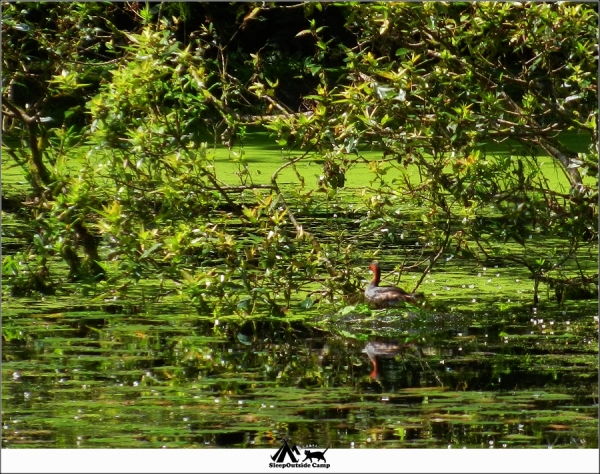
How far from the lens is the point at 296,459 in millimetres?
4168

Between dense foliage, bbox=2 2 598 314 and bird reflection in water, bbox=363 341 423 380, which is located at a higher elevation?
dense foliage, bbox=2 2 598 314

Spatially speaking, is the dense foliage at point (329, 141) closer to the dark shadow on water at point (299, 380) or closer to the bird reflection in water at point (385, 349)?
the dark shadow on water at point (299, 380)

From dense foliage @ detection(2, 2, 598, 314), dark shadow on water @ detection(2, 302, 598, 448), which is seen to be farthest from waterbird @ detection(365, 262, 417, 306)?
dense foliage @ detection(2, 2, 598, 314)

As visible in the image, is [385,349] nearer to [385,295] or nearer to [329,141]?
[385,295]

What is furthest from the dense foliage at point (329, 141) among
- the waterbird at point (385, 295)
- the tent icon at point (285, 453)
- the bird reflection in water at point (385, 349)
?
the tent icon at point (285, 453)

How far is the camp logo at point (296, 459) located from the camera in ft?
13.5

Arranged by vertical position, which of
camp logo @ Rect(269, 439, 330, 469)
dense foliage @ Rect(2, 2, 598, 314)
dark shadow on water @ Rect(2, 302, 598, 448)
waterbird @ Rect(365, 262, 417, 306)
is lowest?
camp logo @ Rect(269, 439, 330, 469)

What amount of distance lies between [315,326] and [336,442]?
2174 millimetres

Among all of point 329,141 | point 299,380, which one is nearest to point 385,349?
point 299,380

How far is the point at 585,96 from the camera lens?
5.91m

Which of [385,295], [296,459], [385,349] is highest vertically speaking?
[385,295]

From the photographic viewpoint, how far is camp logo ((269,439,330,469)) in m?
4.11

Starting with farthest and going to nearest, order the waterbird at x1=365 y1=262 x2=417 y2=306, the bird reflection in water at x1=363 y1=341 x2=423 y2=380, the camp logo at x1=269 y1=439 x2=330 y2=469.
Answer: the waterbird at x1=365 y1=262 x2=417 y2=306 < the bird reflection in water at x1=363 y1=341 x2=423 y2=380 < the camp logo at x1=269 y1=439 x2=330 y2=469

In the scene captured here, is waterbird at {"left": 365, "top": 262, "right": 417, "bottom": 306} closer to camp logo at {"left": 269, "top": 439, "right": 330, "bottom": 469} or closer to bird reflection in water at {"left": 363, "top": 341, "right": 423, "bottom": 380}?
bird reflection in water at {"left": 363, "top": 341, "right": 423, "bottom": 380}
